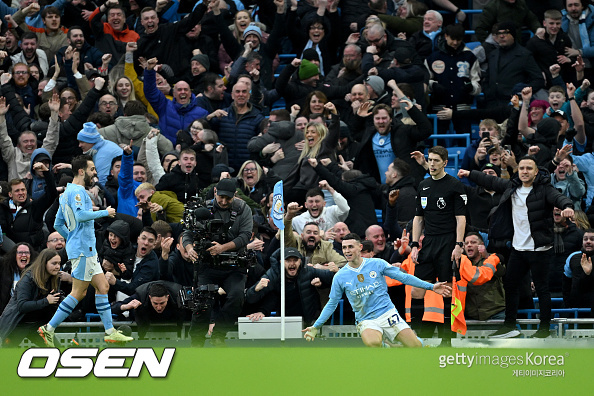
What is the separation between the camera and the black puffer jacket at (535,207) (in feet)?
43.7

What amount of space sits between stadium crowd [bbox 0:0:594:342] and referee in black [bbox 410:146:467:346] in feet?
0.08

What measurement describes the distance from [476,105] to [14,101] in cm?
677

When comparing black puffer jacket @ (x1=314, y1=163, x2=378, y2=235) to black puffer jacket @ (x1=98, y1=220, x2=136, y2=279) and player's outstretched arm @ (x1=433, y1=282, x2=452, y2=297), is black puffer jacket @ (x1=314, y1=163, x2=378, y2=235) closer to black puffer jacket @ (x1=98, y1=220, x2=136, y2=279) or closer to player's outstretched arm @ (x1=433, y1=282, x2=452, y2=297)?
black puffer jacket @ (x1=98, y1=220, x2=136, y2=279)

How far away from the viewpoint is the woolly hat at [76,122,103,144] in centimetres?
1594

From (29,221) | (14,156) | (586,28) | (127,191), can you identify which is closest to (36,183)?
(29,221)

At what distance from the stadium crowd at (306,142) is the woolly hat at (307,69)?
0.09 feet

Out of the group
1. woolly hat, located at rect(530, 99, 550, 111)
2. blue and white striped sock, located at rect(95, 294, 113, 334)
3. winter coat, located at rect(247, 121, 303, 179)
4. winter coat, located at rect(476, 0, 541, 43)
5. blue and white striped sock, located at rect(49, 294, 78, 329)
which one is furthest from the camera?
winter coat, located at rect(476, 0, 541, 43)

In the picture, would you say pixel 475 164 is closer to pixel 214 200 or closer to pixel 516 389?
pixel 214 200

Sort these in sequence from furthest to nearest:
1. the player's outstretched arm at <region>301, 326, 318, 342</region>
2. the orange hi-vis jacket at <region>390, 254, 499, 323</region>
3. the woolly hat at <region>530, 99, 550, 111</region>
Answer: the woolly hat at <region>530, 99, 550, 111</region> → the orange hi-vis jacket at <region>390, 254, 499, 323</region> → the player's outstretched arm at <region>301, 326, 318, 342</region>

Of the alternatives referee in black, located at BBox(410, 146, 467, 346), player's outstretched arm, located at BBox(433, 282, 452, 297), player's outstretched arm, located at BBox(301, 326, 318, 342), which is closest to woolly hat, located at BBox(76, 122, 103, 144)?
referee in black, located at BBox(410, 146, 467, 346)

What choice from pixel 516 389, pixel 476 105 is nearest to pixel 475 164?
pixel 476 105

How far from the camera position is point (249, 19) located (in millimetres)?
18938

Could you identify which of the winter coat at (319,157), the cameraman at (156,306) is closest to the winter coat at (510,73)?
the winter coat at (319,157)

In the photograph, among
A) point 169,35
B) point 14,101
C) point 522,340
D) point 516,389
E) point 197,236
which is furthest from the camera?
point 169,35
